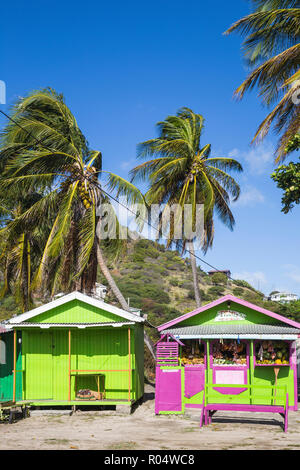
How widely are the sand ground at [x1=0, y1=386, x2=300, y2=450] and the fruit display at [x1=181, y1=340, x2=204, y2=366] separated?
1.99 m

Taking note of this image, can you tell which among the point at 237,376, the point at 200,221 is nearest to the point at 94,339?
the point at 237,376

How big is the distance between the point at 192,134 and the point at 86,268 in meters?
9.92

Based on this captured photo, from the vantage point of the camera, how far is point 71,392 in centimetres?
1794

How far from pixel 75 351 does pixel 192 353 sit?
161 inches

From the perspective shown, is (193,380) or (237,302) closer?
(193,380)

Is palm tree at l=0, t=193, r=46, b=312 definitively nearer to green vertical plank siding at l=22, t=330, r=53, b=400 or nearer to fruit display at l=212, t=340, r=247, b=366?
green vertical plank siding at l=22, t=330, r=53, b=400

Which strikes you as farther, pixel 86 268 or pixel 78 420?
pixel 86 268

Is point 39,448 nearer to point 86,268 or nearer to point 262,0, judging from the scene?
point 86,268

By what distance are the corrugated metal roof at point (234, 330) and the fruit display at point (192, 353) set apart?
54 cm

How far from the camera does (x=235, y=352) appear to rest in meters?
18.0

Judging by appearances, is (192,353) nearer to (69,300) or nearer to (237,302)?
(237,302)

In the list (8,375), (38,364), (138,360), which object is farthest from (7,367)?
(138,360)

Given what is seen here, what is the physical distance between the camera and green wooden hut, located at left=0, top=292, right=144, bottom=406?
17.6m

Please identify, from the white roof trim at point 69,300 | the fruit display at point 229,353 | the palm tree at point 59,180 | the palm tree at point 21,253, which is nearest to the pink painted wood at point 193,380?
the fruit display at point 229,353
